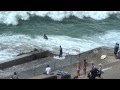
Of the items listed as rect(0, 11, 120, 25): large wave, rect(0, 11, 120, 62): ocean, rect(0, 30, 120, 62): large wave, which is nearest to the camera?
rect(0, 30, 120, 62): large wave

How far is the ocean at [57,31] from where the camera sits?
24.6 meters

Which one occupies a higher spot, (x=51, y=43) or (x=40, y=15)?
(x=40, y=15)

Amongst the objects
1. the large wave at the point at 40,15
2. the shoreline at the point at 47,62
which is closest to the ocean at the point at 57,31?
the large wave at the point at 40,15

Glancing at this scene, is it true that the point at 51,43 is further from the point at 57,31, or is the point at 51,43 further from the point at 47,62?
the point at 57,31

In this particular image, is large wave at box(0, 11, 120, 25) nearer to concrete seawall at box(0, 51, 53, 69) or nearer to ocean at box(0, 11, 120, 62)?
ocean at box(0, 11, 120, 62)

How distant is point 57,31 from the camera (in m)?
31.0

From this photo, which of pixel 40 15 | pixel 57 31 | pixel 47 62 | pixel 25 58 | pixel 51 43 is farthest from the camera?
pixel 40 15

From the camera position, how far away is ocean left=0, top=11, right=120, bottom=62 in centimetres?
2458

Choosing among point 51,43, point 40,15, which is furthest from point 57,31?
point 40,15

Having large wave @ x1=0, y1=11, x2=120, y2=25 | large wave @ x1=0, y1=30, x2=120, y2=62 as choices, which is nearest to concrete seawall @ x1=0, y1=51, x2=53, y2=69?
large wave @ x1=0, y1=30, x2=120, y2=62

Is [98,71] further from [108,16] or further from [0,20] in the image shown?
[108,16]

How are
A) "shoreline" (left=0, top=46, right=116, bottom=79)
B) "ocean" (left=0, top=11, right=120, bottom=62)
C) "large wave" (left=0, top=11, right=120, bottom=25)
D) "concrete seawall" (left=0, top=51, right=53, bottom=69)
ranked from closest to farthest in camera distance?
1. "shoreline" (left=0, top=46, right=116, bottom=79)
2. "concrete seawall" (left=0, top=51, right=53, bottom=69)
3. "ocean" (left=0, top=11, right=120, bottom=62)
4. "large wave" (left=0, top=11, right=120, bottom=25)
